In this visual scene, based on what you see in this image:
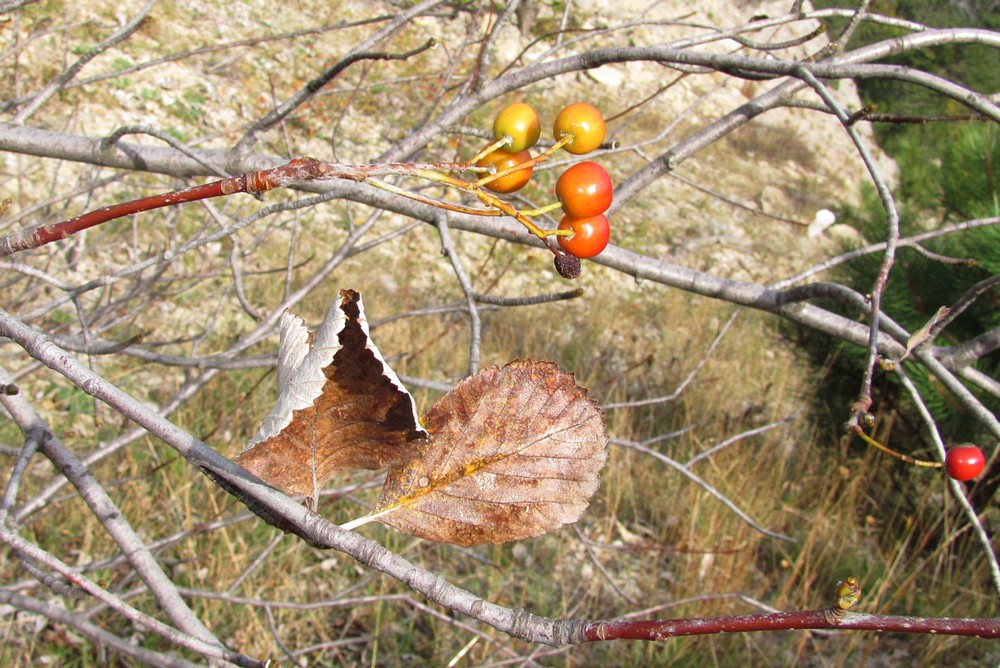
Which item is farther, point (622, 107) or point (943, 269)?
point (622, 107)

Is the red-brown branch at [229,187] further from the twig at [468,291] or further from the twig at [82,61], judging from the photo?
the twig at [82,61]

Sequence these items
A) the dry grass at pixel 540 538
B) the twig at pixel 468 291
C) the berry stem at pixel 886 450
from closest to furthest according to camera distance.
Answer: the berry stem at pixel 886 450
the twig at pixel 468 291
the dry grass at pixel 540 538

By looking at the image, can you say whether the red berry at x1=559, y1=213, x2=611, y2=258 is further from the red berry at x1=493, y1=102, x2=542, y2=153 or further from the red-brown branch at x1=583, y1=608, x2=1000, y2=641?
the red-brown branch at x1=583, y1=608, x2=1000, y2=641

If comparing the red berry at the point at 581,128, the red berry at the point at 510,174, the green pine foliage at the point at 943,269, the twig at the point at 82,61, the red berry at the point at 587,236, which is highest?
the twig at the point at 82,61

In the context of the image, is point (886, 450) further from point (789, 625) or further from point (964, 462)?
point (789, 625)

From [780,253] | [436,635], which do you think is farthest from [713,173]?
[436,635]

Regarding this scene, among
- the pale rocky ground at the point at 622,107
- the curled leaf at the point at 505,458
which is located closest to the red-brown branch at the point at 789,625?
the curled leaf at the point at 505,458

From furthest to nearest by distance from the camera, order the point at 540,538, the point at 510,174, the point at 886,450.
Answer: the point at 540,538 < the point at 886,450 < the point at 510,174

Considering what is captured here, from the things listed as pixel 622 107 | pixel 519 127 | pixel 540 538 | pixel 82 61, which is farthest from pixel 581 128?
pixel 622 107
